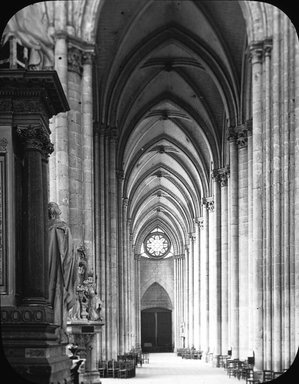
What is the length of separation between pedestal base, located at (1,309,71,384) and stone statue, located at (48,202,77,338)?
1.45m

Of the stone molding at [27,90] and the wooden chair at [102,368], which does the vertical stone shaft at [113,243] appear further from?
the stone molding at [27,90]

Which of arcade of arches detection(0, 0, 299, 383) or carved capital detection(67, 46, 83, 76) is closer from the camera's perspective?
arcade of arches detection(0, 0, 299, 383)

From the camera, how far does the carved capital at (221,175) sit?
46562mm

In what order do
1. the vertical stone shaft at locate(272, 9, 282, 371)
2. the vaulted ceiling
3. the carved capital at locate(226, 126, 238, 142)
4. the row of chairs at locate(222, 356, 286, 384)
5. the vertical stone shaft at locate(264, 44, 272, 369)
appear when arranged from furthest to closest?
the carved capital at locate(226, 126, 238, 142) < the vaulted ceiling < the vertical stone shaft at locate(264, 44, 272, 369) < the vertical stone shaft at locate(272, 9, 282, 371) < the row of chairs at locate(222, 356, 286, 384)

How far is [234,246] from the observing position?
39.9 meters

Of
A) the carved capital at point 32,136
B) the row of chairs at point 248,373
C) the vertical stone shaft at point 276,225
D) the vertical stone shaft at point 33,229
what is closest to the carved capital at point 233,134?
the row of chairs at point 248,373

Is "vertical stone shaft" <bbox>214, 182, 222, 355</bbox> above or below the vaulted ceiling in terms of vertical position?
below

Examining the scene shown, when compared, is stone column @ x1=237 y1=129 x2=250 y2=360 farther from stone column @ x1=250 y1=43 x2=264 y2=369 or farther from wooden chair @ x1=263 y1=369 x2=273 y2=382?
wooden chair @ x1=263 y1=369 x2=273 y2=382

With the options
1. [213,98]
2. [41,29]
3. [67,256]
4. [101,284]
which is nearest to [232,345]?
[101,284]

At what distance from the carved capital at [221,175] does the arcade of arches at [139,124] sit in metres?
0.09

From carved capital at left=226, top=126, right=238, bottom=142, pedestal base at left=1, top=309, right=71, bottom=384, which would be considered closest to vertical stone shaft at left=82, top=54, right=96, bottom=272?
carved capital at left=226, top=126, right=238, bottom=142

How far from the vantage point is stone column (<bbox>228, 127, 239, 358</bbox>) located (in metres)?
39.2

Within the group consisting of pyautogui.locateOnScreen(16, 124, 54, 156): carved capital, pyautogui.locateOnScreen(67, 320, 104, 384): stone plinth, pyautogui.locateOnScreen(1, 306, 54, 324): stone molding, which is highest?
pyautogui.locateOnScreen(16, 124, 54, 156): carved capital

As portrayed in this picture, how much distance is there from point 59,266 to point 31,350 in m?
2.01
